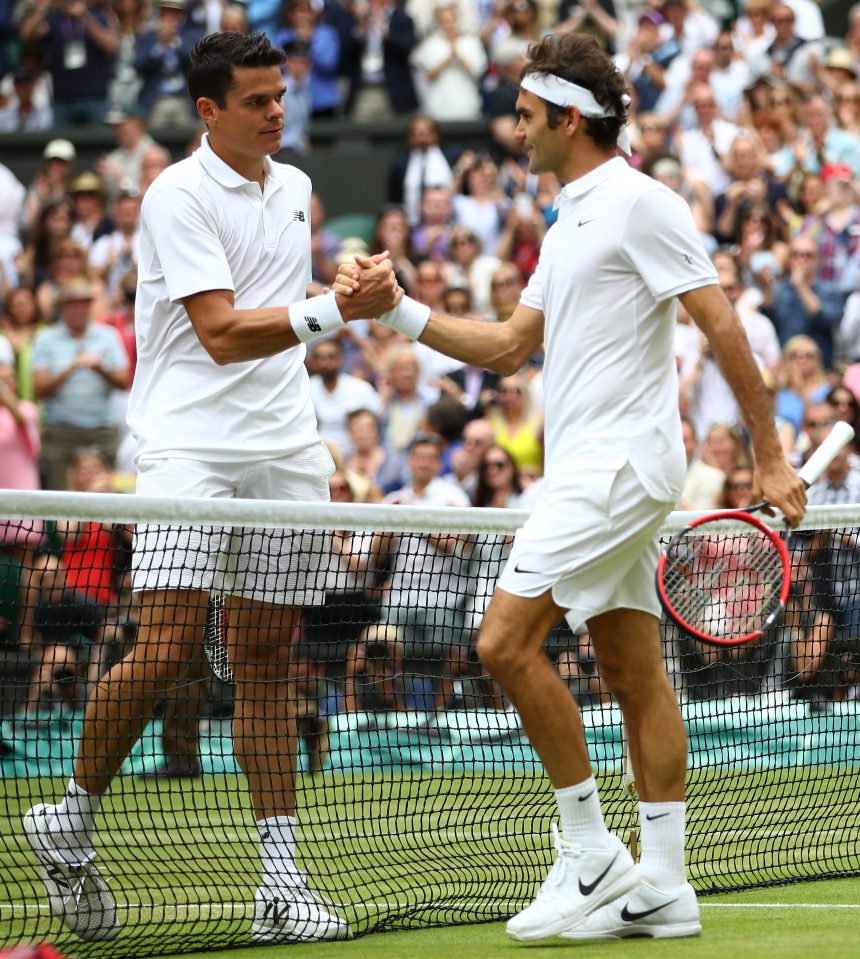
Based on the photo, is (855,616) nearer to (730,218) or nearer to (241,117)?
(241,117)

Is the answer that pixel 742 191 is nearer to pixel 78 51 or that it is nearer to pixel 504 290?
pixel 504 290

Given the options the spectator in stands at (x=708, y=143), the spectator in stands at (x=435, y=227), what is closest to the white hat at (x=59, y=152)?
the spectator in stands at (x=435, y=227)

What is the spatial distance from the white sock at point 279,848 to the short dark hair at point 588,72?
227 centimetres

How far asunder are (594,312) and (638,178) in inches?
15.5

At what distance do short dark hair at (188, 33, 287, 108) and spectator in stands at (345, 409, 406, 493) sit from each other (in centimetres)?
601

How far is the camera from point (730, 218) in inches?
540

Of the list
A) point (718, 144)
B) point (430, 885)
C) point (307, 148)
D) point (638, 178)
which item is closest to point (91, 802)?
point (430, 885)

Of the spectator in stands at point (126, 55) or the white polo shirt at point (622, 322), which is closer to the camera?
the white polo shirt at point (622, 322)

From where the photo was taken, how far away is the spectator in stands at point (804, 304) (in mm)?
12906

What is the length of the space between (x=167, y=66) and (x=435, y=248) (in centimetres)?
398

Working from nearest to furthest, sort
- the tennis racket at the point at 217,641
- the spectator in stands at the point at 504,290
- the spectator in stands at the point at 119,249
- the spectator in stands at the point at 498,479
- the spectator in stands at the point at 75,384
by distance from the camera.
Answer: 1. the tennis racket at the point at 217,641
2. the spectator in stands at the point at 498,479
3. the spectator in stands at the point at 75,384
4. the spectator in stands at the point at 504,290
5. the spectator in stands at the point at 119,249

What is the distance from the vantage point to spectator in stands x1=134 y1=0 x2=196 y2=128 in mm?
16688

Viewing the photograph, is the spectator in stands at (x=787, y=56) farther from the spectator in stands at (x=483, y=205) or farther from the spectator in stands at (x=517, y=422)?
the spectator in stands at (x=517, y=422)

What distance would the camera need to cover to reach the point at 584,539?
16.7 ft
